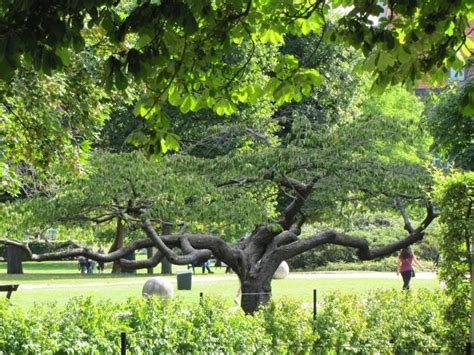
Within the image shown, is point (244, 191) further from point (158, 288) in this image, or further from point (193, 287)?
point (193, 287)

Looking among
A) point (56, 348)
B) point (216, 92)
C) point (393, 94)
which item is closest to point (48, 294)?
point (56, 348)

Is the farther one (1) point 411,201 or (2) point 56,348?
(1) point 411,201

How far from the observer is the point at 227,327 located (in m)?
9.84

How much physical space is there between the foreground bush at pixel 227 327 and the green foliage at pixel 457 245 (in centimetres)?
31

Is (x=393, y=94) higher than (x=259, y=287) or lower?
higher

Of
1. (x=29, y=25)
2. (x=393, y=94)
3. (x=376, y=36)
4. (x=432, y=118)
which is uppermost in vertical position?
(x=393, y=94)

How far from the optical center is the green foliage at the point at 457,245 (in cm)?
1048

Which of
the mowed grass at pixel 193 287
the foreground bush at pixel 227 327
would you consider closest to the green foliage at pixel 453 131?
the foreground bush at pixel 227 327

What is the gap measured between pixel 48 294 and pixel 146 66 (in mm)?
18980

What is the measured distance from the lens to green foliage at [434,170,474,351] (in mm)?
10477

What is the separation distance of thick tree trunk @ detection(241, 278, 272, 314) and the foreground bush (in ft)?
9.59

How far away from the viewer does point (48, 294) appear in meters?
23.5

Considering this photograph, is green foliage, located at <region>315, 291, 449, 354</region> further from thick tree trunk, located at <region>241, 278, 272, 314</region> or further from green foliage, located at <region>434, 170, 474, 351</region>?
thick tree trunk, located at <region>241, 278, 272, 314</region>

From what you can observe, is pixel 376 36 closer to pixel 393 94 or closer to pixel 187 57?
pixel 187 57
